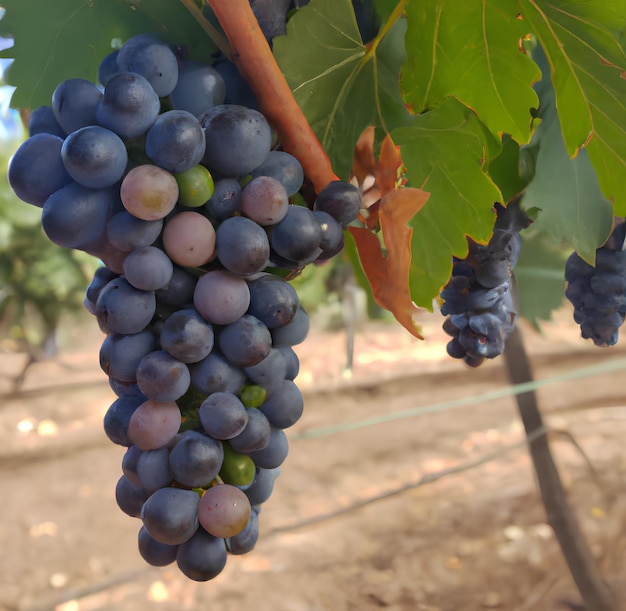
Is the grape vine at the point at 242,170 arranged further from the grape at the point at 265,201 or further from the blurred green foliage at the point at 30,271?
the blurred green foliage at the point at 30,271

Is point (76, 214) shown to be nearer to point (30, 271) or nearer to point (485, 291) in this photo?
point (485, 291)

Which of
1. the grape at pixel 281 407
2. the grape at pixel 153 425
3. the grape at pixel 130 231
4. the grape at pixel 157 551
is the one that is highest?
the grape at pixel 130 231

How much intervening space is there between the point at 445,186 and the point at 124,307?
0.20 m

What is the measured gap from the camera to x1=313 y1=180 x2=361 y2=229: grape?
0.27 meters

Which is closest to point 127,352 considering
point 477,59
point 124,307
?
point 124,307

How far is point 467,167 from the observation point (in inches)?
13.7

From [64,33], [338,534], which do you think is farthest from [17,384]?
[64,33]

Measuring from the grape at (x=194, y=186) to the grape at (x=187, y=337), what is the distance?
4 centimetres

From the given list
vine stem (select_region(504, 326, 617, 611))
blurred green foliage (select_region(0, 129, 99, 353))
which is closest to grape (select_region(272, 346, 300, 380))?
vine stem (select_region(504, 326, 617, 611))

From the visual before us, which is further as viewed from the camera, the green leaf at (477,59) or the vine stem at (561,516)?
the vine stem at (561,516)

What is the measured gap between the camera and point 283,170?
0.26 m

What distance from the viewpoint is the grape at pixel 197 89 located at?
26cm

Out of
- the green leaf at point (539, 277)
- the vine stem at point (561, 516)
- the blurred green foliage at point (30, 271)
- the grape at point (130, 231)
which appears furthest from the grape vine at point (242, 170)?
the blurred green foliage at point (30, 271)

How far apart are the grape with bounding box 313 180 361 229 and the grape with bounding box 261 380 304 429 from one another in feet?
0.26
